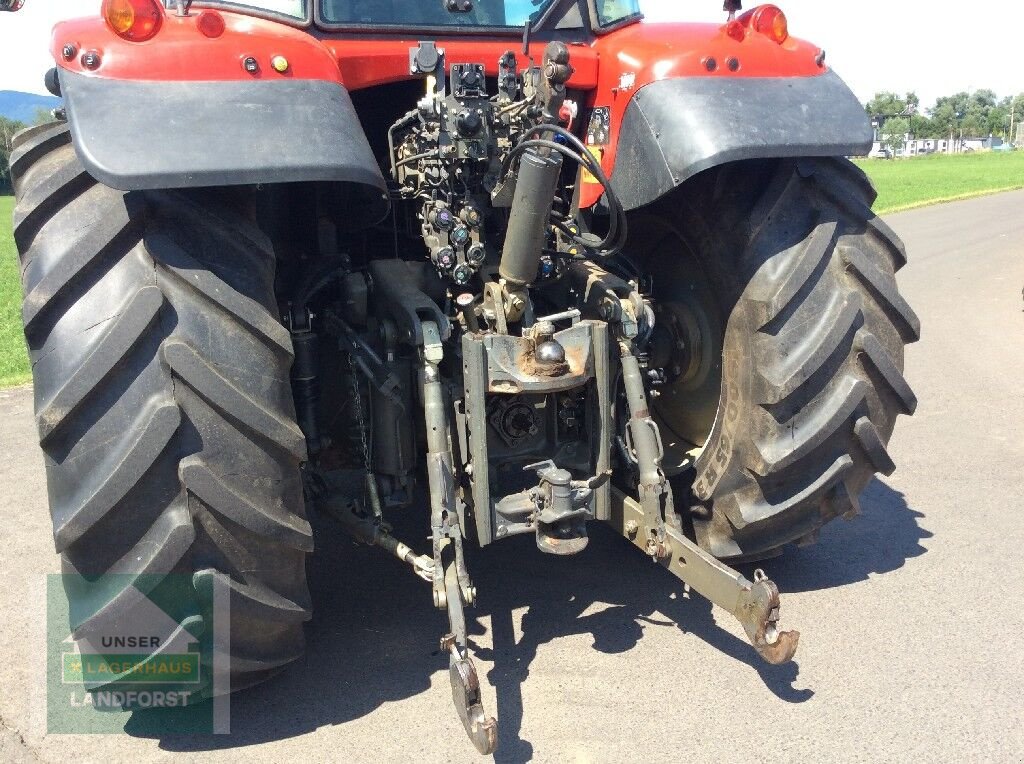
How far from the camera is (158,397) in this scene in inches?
89.7

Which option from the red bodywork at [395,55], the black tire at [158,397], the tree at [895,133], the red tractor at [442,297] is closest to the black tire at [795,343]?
the red tractor at [442,297]

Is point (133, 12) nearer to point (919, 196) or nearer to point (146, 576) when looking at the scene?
point (146, 576)

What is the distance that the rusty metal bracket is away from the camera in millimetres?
2469

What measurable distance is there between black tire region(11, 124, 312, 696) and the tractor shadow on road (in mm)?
473

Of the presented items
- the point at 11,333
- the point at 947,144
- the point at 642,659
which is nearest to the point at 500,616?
the point at 642,659

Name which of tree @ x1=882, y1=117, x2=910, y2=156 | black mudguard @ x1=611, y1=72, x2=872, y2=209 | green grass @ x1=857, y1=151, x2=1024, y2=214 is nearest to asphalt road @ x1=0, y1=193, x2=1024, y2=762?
black mudguard @ x1=611, y1=72, x2=872, y2=209

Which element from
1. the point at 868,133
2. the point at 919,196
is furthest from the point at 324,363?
the point at 919,196

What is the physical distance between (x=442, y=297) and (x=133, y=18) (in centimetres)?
133

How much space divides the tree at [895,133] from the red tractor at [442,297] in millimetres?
102603

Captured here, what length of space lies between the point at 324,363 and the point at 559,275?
0.98 metres

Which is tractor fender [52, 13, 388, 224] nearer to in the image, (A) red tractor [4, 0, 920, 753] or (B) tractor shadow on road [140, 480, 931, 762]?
(A) red tractor [4, 0, 920, 753]

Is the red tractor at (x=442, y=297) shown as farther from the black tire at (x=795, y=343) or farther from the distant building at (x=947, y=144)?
the distant building at (x=947, y=144)

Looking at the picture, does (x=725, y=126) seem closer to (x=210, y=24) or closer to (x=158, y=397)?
(x=210, y=24)

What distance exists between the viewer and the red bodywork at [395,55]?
2.38 m
